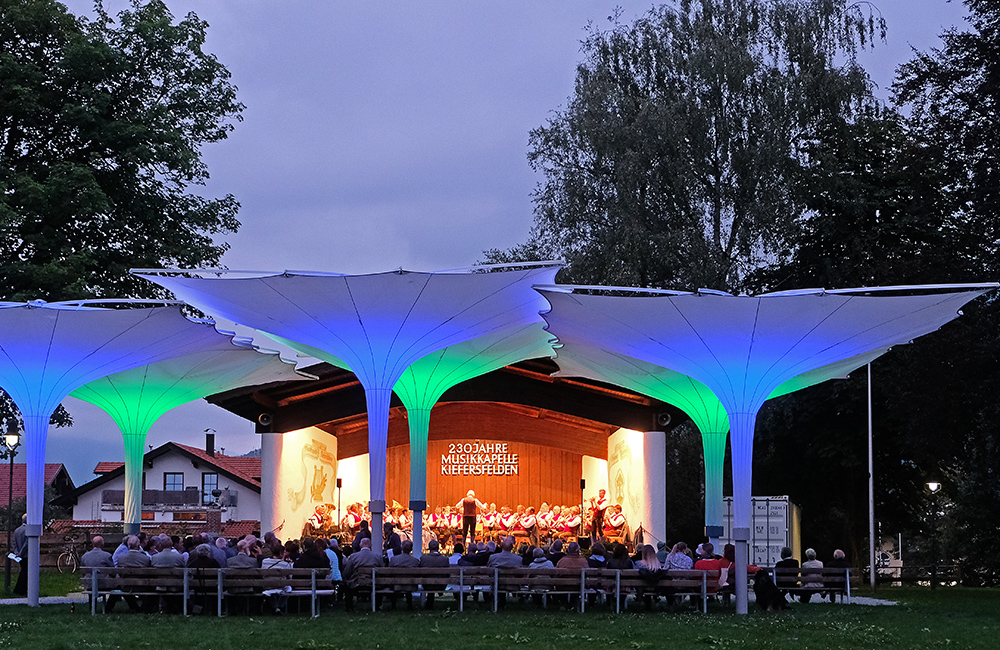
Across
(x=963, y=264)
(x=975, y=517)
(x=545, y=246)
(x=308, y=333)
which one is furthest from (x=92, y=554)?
→ (x=975, y=517)

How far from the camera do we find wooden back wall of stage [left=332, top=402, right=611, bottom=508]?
1241 inches

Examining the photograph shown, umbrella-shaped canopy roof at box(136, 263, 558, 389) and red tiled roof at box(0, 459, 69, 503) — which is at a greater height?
umbrella-shaped canopy roof at box(136, 263, 558, 389)

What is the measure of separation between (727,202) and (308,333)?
18756mm

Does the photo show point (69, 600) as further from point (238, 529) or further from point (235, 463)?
point (235, 463)

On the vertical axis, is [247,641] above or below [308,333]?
below

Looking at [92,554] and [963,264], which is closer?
[92,554]

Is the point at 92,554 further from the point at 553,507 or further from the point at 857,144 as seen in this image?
the point at 857,144

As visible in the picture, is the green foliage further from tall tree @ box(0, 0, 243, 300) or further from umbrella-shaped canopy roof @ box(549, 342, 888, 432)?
umbrella-shaped canopy roof @ box(549, 342, 888, 432)

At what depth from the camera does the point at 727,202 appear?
116ft

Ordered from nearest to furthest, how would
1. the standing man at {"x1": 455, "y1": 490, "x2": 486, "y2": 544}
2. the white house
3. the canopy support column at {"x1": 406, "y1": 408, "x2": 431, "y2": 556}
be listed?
the canopy support column at {"x1": 406, "y1": 408, "x2": 431, "y2": 556} → the standing man at {"x1": 455, "y1": 490, "x2": 486, "y2": 544} → the white house

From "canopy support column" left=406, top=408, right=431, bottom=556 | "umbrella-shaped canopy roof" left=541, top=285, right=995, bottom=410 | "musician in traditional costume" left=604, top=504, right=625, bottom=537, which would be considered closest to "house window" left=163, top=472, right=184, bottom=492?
"musician in traditional costume" left=604, top=504, right=625, bottom=537

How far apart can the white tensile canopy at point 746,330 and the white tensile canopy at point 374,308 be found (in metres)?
0.97

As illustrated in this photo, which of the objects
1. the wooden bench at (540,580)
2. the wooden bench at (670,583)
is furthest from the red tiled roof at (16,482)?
the wooden bench at (670,583)

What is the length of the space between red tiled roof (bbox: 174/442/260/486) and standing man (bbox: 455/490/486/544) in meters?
22.6
